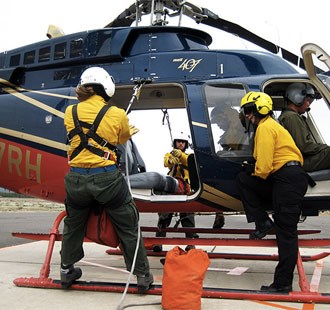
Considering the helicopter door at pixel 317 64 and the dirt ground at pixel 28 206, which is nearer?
the helicopter door at pixel 317 64

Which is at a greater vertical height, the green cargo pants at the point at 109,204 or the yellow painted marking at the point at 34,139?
the yellow painted marking at the point at 34,139

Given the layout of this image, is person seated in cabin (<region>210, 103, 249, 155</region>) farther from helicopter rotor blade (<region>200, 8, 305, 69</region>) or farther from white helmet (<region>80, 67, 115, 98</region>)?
helicopter rotor blade (<region>200, 8, 305, 69</region>)

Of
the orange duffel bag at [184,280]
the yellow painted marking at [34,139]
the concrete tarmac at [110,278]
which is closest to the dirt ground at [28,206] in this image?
the concrete tarmac at [110,278]

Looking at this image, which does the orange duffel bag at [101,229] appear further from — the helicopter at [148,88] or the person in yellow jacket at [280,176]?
the person in yellow jacket at [280,176]

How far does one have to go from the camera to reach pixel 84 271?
543cm

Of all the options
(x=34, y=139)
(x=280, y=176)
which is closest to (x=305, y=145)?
(x=280, y=176)

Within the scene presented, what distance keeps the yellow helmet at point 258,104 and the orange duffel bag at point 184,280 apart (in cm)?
148

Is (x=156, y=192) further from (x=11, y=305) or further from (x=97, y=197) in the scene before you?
(x=11, y=305)

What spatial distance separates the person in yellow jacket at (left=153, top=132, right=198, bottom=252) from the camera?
256 inches

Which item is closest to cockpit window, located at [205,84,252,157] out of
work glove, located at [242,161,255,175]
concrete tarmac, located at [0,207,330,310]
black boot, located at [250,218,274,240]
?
work glove, located at [242,161,255,175]

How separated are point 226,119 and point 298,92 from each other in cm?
83

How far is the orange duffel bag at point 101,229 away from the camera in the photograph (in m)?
4.18

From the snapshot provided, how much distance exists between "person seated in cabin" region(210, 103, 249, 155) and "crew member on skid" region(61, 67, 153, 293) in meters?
1.10

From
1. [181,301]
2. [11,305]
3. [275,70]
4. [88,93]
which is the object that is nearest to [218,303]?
[181,301]
